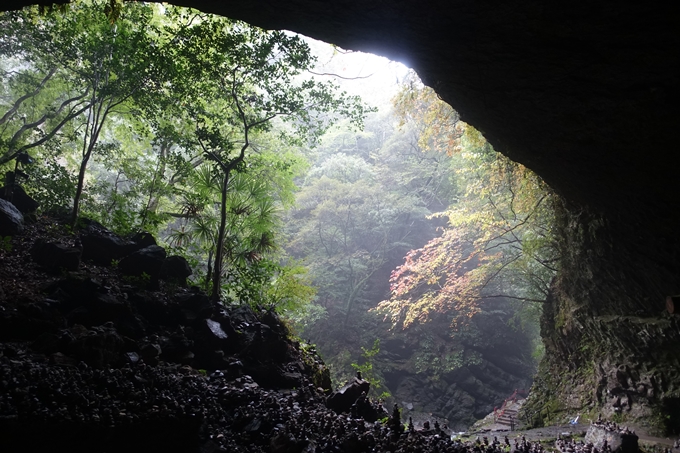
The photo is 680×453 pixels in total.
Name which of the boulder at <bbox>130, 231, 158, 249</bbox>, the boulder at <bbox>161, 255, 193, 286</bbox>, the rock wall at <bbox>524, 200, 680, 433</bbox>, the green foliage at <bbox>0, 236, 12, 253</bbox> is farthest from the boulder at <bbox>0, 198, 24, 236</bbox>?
the rock wall at <bbox>524, 200, 680, 433</bbox>

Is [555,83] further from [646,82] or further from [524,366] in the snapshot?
[524,366]

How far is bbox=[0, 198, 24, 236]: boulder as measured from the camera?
628cm

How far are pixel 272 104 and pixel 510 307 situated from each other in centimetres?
1770

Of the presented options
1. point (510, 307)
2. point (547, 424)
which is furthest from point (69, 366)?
point (510, 307)

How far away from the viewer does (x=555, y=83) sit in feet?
12.0

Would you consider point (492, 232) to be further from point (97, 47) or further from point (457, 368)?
point (97, 47)

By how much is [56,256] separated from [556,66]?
6.85 m

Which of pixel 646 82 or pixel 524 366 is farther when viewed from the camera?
pixel 524 366

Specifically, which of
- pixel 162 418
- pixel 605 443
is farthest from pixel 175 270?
pixel 605 443

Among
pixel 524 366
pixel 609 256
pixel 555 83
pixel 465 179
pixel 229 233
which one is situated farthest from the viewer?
pixel 524 366

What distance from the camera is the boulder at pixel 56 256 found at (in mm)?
5730

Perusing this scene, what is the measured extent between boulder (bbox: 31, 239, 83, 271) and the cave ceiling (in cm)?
319

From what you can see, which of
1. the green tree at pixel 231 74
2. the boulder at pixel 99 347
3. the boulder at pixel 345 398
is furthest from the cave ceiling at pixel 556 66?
the boulder at pixel 345 398

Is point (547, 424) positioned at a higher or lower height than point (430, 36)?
lower
